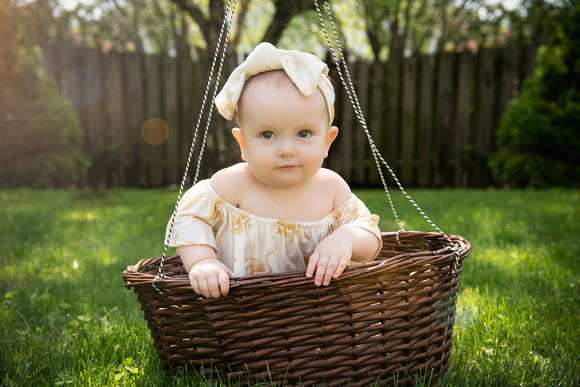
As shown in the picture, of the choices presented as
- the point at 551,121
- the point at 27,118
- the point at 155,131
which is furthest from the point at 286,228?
the point at 155,131

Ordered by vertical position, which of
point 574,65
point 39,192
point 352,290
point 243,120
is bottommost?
point 39,192

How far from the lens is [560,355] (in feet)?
5.81

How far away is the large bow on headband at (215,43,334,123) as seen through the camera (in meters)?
1.64

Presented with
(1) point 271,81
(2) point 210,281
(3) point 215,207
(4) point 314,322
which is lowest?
(4) point 314,322

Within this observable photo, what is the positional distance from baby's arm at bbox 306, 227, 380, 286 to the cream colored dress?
0.05 metres

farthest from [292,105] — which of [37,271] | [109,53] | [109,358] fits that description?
[109,53]

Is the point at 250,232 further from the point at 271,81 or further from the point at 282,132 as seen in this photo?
the point at 271,81

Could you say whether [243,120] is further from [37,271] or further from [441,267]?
[37,271]

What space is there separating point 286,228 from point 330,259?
0.42 m

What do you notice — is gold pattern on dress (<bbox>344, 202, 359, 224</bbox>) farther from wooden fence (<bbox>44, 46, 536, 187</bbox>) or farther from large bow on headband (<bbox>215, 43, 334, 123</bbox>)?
wooden fence (<bbox>44, 46, 536, 187</bbox>)

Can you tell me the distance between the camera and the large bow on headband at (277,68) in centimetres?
164

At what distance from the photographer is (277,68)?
5.56 ft

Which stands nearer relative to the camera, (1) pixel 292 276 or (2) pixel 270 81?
(1) pixel 292 276

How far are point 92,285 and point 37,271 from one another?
0.48m
